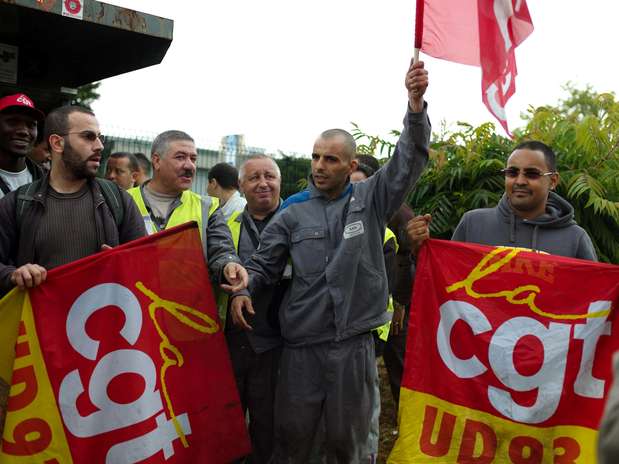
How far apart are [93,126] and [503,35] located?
2424mm

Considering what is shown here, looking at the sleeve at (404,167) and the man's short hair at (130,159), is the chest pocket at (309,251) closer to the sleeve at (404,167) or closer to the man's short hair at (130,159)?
the sleeve at (404,167)

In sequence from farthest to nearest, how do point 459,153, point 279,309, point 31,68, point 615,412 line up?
point 459,153
point 31,68
point 279,309
point 615,412

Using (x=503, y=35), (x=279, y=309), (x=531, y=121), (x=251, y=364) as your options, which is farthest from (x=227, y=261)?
(x=531, y=121)

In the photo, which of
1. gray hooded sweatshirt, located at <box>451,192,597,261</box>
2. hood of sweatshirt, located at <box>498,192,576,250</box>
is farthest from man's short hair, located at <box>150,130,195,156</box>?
hood of sweatshirt, located at <box>498,192,576,250</box>

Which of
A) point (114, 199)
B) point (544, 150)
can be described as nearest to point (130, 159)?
point (114, 199)

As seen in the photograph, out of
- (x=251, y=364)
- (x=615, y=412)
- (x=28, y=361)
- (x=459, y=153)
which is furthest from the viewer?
Answer: (x=459, y=153)

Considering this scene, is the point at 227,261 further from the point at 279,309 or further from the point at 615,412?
the point at 615,412

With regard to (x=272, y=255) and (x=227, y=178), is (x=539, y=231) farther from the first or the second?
(x=227, y=178)

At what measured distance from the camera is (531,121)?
6488 millimetres

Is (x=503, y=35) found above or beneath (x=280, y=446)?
above

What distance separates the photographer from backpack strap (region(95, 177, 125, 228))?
3582 millimetres

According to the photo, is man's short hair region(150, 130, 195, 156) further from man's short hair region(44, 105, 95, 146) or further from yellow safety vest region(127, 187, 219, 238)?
man's short hair region(44, 105, 95, 146)

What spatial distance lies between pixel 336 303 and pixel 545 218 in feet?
4.33

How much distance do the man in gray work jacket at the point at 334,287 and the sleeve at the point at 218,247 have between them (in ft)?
0.51
